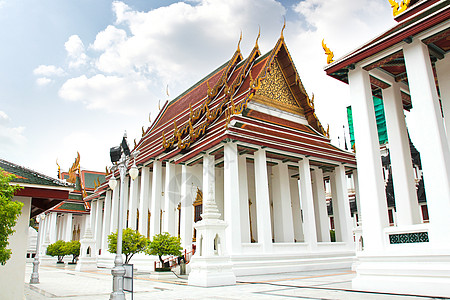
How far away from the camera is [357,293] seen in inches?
255

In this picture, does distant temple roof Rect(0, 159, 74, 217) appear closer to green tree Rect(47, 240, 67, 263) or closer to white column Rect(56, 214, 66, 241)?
green tree Rect(47, 240, 67, 263)

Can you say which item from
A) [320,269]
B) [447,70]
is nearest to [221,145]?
[320,269]

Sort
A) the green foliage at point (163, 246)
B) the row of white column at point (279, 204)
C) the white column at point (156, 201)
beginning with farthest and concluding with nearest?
the white column at point (156, 201)
the row of white column at point (279, 204)
the green foliage at point (163, 246)

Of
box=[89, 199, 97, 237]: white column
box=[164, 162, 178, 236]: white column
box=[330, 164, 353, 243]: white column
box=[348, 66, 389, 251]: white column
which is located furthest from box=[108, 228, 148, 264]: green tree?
box=[89, 199, 97, 237]: white column

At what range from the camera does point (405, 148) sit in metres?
7.98

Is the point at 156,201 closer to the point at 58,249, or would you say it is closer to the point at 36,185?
the point at 36,185

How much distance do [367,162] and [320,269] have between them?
7.53 m

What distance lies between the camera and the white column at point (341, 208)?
50.2 feet

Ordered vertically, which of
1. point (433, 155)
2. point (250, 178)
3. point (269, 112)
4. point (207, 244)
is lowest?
point (207, 244)

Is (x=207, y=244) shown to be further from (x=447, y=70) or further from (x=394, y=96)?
(x=447, y=70)

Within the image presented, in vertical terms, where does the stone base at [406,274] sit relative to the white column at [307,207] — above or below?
below

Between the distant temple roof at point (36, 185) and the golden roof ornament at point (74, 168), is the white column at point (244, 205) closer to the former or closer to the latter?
the distant temple roof at point (36, 185)

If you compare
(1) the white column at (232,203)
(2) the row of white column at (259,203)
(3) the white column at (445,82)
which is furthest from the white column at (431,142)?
(2) the row of white column at (259,203)

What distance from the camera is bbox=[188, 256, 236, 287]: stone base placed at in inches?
348
